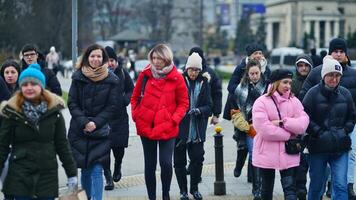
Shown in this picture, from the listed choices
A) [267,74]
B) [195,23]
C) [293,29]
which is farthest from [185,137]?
[293,29]

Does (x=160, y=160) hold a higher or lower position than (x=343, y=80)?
lower

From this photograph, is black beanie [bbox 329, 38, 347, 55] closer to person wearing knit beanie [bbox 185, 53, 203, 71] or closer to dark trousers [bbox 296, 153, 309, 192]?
dark trousers [bbox 296, 153, 309, 192]

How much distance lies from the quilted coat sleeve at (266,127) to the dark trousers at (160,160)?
1276 millimetres

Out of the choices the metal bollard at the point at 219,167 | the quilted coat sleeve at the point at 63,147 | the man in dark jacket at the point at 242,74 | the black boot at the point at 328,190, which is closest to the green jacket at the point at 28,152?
the quilted coat sleeve at the point at 63,147

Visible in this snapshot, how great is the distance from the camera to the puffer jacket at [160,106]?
30.4 feet

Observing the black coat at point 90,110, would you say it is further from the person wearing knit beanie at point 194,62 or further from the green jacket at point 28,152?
the green jacket at point 28,152

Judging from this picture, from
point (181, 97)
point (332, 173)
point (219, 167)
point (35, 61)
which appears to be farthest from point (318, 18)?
point (332, 173)

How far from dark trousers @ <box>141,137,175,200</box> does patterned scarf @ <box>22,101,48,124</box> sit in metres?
2.63

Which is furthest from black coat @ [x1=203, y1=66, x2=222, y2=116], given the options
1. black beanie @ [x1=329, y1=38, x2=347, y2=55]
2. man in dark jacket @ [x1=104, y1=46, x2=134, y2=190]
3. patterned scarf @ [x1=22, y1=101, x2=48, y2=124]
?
patterned scarf @ [x1=22, y1=101, x2=48, y2=124]

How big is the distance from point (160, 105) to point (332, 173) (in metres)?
2.11

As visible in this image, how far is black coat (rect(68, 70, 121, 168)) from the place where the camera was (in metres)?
8.83

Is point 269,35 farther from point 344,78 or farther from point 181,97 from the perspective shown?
point 181,97

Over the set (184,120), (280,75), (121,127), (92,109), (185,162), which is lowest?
(185,162)

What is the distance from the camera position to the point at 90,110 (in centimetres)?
887
